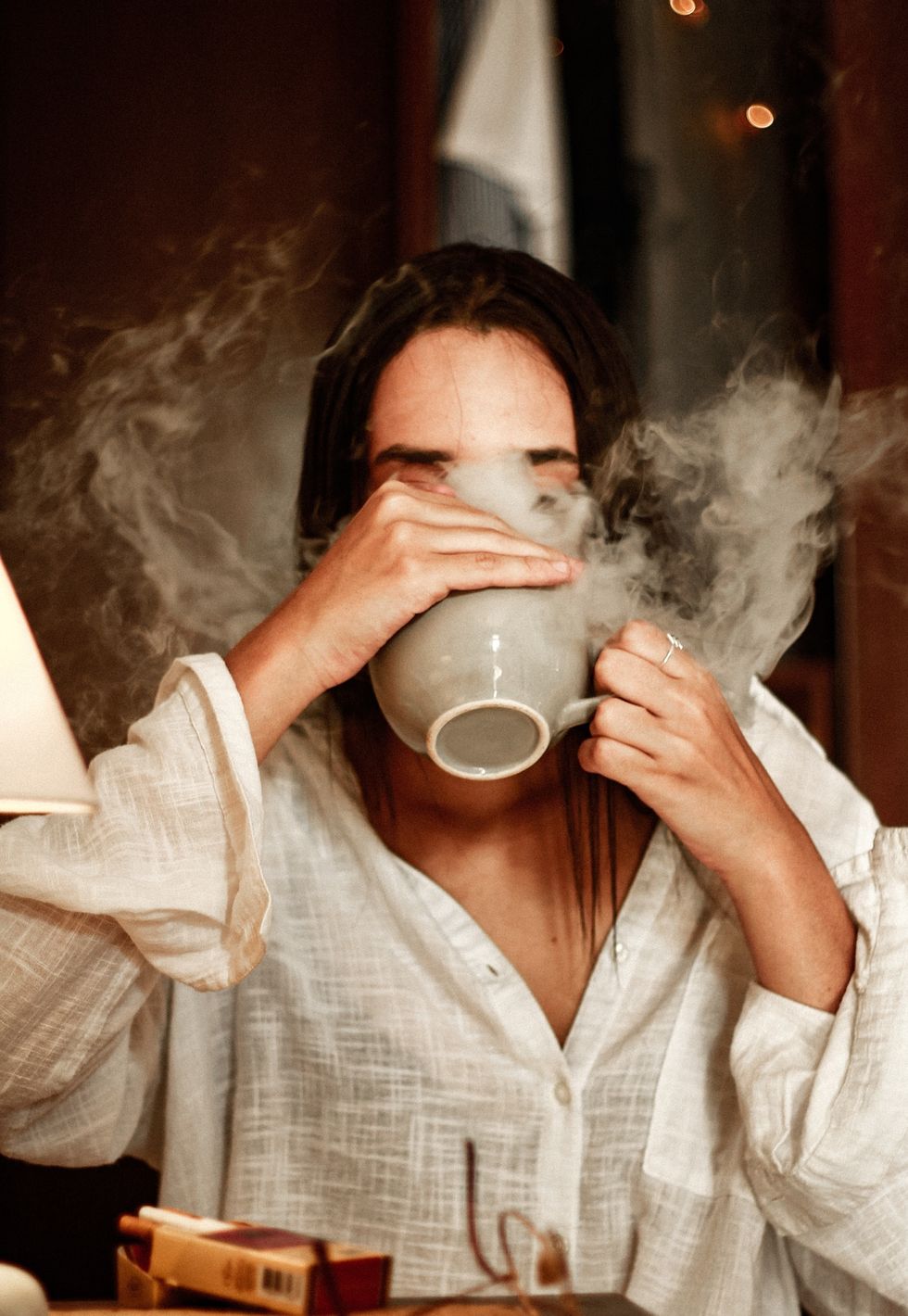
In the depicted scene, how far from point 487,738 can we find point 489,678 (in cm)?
6

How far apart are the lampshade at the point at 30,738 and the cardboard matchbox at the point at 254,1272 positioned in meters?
0.29

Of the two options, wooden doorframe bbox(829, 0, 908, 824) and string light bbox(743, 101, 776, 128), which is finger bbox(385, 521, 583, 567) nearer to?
wooden doorframe bbox(829, 0, 908, 824)

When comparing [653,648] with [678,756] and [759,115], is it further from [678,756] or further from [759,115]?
[759,115]

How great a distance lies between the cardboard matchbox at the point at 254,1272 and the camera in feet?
2.35

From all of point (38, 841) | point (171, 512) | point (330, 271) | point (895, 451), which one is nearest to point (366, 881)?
point (38, 841)

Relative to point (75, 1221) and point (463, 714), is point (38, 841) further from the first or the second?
point (75, 1221)

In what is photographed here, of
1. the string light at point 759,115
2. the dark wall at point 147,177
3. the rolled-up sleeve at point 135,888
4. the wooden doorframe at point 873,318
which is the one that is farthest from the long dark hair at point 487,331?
the string light at point 759,115

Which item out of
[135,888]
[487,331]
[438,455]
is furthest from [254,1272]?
[487,331]

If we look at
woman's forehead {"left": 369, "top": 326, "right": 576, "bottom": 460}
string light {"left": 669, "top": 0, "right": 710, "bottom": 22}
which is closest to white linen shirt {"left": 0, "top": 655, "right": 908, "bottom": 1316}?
woman's forehead {"left": 369, "top": 326, "right": 576, "bottom": 460}

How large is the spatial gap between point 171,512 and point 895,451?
924 mm

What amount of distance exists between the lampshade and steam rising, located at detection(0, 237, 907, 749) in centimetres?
46

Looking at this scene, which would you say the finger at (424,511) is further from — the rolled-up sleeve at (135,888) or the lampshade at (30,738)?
the lampshade at (30,738)

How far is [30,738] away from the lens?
72 centimetres

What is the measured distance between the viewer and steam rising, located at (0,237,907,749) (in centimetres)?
129
